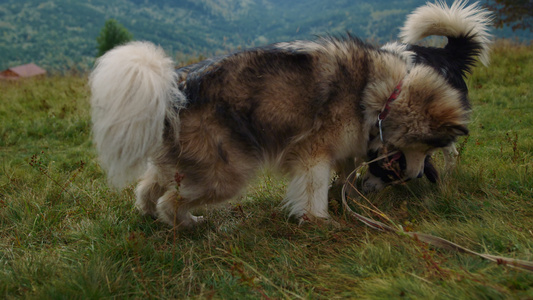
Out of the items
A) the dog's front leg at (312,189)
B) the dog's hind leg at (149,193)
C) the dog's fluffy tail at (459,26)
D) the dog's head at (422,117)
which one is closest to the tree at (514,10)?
the dog's fluffy tail at (459,26)

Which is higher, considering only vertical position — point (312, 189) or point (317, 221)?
point (312, 189)

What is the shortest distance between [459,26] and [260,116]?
108 inches

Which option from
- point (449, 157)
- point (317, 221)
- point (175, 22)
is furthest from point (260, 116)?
point (175, 22)

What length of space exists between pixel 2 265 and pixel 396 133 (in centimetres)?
291

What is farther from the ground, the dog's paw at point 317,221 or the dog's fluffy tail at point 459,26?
the dog's fluffy tail at point 459,26

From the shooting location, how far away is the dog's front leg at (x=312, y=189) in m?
2.97

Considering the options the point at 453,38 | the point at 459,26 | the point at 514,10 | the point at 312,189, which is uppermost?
the point at 514,10

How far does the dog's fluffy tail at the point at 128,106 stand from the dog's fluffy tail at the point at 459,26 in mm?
3086

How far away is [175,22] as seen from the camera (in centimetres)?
11931

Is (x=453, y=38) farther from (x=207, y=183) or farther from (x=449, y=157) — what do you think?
(x=207, y=183)

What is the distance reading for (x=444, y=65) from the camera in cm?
390

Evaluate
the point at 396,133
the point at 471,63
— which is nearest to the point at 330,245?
the point at 396,133

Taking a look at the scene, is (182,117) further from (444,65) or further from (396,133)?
(444,65)

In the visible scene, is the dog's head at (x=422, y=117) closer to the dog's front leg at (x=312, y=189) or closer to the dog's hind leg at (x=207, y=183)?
the dog's front leg at (x=312, y=189)
